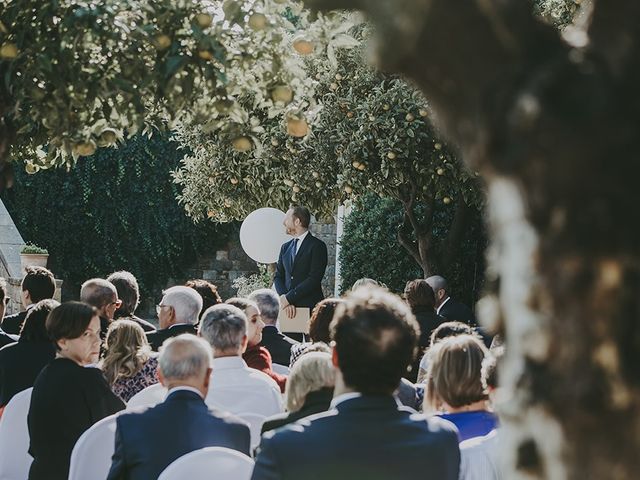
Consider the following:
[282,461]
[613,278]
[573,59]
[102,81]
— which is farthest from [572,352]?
[102,81]

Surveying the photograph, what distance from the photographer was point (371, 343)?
2.90 metres

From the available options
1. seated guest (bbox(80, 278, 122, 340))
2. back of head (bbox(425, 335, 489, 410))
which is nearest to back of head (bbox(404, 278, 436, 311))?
seated guest (bbox(80, 278, 122, 340))

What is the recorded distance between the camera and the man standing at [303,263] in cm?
942

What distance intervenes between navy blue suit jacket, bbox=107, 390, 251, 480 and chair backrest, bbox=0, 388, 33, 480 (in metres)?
1.52

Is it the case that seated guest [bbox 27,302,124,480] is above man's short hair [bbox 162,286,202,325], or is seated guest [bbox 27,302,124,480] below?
below

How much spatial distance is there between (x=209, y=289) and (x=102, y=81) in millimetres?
3759

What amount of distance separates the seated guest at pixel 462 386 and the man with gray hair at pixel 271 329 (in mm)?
3081

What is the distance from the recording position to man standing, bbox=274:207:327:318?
30.9ft

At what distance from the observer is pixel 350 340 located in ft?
9.54

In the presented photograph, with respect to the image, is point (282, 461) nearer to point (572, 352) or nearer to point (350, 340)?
point (350, 340)

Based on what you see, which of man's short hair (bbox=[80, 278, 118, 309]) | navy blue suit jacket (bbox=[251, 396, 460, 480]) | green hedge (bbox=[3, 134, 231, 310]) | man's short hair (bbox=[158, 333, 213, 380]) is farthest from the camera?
green hedge (bbox=[3, 134, 231, 310])

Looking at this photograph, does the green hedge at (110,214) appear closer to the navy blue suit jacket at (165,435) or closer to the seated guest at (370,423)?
the navy blue suit jacket at (165,435)

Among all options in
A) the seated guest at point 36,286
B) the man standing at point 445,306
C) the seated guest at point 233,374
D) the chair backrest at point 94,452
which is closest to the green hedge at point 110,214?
the man standing at point 445,306

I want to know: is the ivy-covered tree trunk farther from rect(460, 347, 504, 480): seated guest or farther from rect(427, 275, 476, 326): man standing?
rect(427, 275, 476, 326): man standing
